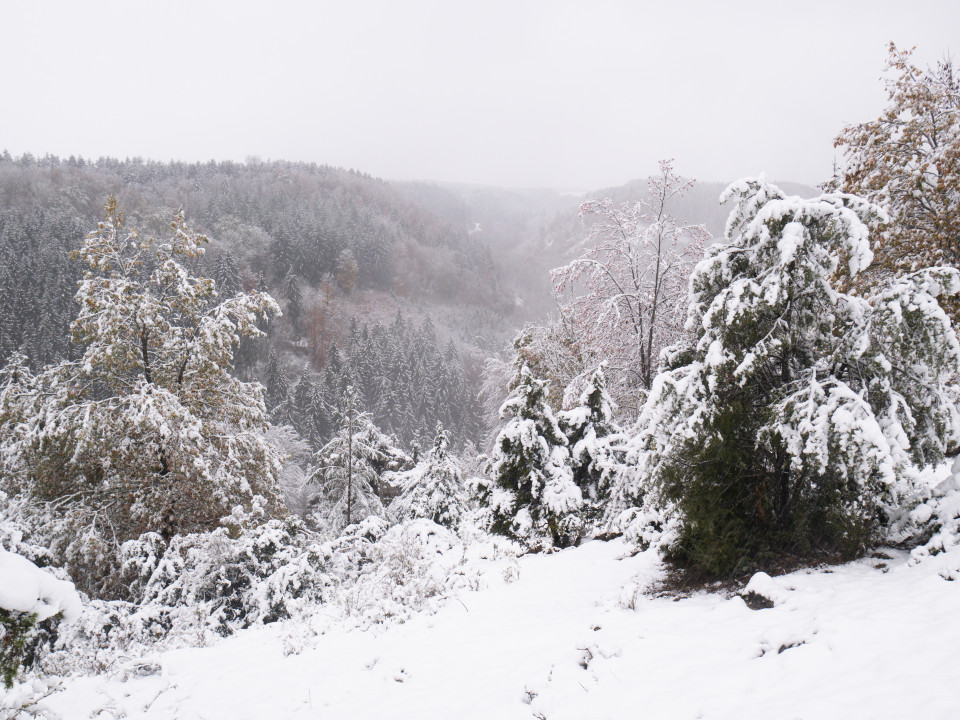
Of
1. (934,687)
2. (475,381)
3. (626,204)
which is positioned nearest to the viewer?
(934,687)

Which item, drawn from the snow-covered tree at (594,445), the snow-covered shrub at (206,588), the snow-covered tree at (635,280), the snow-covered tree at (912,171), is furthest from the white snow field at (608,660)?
the snow-covered tree at (635,280)

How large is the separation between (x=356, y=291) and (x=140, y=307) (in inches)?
4054

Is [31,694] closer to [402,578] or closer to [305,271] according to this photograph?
[402,578]

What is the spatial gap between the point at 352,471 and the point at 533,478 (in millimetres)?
15725

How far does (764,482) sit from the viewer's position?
5.12 m

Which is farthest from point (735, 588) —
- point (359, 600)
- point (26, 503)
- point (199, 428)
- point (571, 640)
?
point (26, 503)

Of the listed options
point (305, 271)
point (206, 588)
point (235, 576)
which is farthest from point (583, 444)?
point (305, 271)

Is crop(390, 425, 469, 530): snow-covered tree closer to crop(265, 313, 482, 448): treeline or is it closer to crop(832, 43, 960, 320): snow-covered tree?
crop(832, 43, 960, 320): snow-covered tree

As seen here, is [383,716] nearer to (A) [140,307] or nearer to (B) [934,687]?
(B) [934,687]

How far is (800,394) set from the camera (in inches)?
187

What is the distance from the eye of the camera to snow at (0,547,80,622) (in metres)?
2.38

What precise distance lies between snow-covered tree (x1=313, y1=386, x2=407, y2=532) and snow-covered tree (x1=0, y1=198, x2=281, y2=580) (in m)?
10.6

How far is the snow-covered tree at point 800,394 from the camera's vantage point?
462 centimetres

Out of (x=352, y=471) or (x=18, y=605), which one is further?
(x=352, y=471)
